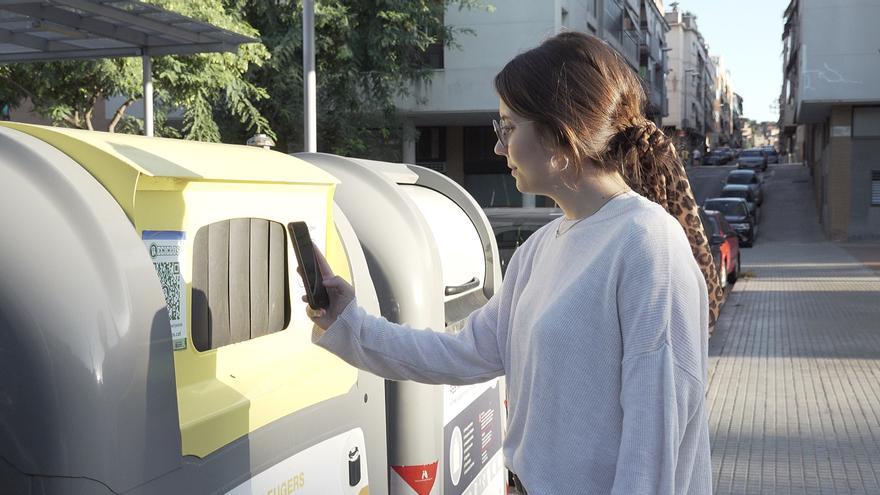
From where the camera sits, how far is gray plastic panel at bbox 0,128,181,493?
1.82m

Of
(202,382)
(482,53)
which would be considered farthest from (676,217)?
(482,53)

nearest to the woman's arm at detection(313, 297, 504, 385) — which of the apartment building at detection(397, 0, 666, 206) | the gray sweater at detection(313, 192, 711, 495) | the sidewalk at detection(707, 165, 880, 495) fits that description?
the gray sweater at detection(313, 192, 711, 495)

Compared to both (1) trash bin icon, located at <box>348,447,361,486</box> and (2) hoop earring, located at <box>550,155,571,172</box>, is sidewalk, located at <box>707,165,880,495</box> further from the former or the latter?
Result: (2) hoop earring, located at <box>550,155,571,172</box>

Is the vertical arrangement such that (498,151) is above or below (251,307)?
above

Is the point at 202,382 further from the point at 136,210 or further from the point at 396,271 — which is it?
the point at 396,271

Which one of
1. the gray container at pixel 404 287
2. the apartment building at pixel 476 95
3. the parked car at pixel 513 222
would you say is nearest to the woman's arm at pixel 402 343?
the gray container at pixel 404 287

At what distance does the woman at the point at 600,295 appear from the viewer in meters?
1.84

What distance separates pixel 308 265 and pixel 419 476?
4.45 feet

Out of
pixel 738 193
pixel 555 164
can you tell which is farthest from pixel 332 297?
pixel 738 193

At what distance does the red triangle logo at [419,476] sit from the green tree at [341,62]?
18.0 meters

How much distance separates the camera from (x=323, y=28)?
21688 mm

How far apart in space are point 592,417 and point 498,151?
2.11 feet

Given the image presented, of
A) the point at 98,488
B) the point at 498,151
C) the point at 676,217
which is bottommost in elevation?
the point at 98,488

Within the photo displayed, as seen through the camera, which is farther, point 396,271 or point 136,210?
point 396,271
